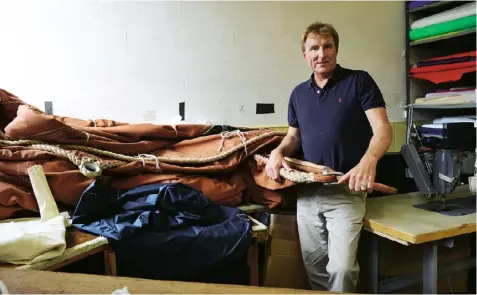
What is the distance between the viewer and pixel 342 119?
1528mm

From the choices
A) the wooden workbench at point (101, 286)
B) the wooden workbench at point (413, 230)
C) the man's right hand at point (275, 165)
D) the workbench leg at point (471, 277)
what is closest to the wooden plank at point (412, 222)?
the wooden workbench at point (413, 230)

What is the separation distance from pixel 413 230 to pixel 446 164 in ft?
1.00

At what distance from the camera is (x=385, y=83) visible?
2865mm

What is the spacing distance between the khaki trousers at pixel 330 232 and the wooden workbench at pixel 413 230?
0.07 m

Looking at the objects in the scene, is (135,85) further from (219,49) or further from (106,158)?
(106,158)

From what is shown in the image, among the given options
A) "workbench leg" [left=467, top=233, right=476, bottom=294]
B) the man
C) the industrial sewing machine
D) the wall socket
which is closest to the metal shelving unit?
"workbench leg" [left=467, top=233, right=476, bottom=294]

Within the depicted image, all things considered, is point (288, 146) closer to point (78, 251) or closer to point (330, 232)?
point (330, 232)

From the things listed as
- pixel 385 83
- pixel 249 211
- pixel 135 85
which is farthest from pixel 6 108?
pixel 385 83

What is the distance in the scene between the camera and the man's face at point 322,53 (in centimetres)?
158

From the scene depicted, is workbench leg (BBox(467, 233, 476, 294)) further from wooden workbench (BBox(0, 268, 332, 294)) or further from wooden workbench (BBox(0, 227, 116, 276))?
wooden workbench (BBox(0, 227, 116, 276))

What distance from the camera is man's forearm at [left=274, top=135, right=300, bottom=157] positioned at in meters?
1.67

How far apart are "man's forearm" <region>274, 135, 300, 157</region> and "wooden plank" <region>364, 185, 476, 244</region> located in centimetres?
35

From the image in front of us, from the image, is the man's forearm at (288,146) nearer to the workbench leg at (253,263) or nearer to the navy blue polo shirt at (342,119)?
the navy blue polo shirt at (342,119)

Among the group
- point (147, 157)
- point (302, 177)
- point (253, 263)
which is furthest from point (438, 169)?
point (147, 157)
